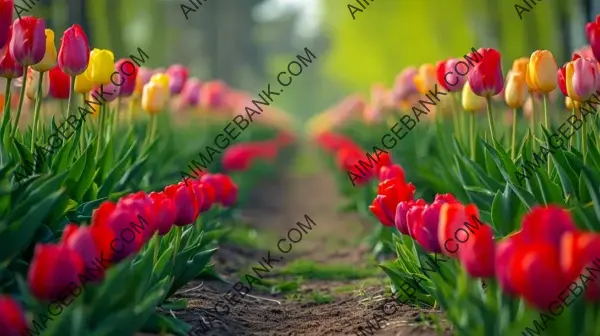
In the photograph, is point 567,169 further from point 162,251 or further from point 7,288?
point 7,288

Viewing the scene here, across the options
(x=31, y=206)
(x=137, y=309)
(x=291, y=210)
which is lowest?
(x=291, y=210)

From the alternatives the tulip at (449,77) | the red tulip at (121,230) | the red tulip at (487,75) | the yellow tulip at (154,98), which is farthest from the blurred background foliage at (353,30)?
the red tulip at (121,230)

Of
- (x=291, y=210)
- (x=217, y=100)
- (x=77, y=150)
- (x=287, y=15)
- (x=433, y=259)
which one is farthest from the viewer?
(x=287, y=15)

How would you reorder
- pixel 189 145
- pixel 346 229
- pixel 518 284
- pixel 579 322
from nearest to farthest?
pixel 518 284, pixel 579 322, pixel 346 229, pixel 189 145

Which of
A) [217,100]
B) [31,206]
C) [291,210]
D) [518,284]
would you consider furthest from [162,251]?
[291,210]

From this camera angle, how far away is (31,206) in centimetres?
303

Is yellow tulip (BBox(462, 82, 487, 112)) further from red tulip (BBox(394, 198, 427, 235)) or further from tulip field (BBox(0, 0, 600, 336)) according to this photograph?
red tulip (BBox(394, 198, 427, 235))

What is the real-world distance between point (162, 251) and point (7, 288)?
31.1 inches

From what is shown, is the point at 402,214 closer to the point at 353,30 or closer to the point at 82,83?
the point at 82,83

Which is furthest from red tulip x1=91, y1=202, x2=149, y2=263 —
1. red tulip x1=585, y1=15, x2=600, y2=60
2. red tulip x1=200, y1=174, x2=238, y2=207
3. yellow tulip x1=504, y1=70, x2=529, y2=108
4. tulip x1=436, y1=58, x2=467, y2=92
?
tulip x1=436, y1=58, x2=467, y2=92

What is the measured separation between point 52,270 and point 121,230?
0.35 m

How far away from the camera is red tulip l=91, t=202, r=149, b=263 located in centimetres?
270

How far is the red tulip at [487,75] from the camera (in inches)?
160

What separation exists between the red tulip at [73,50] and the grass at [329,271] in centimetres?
229
